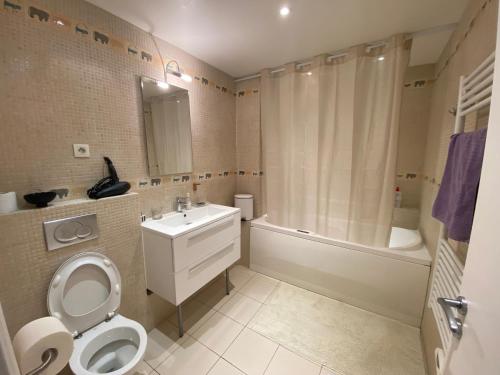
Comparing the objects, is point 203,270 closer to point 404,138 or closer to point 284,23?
point 284,23

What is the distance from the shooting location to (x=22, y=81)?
3.38 ft

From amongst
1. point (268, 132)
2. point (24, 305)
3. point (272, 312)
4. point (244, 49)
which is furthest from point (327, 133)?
point (24, 305)

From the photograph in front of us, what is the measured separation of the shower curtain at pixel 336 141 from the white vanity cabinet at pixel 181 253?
0.79 m

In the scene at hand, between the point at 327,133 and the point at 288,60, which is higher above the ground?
the point at 288,60

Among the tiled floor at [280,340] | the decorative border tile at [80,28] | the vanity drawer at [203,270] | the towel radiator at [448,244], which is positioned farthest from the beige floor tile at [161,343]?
the decorative border tile at [80,28]

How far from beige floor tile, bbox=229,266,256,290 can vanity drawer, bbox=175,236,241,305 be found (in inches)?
16.7

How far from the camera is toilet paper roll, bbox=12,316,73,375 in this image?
555mm

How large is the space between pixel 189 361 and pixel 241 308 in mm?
580

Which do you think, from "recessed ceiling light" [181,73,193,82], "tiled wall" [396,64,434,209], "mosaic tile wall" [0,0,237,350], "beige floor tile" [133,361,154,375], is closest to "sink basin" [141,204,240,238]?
"mosaic tile wall" [0,0,237,350]

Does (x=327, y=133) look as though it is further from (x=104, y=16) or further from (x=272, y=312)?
(x=104, y=16)

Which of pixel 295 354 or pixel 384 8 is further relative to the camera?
pixel 295 354

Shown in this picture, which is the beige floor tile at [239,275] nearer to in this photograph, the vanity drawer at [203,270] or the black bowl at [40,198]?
the vanity drawer at [203,270]

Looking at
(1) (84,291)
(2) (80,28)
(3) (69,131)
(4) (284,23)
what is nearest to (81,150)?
(3) (69,131)

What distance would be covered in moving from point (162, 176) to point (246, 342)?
4.75 feet
